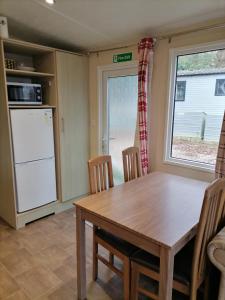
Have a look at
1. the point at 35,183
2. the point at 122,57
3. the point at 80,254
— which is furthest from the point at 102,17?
the point at 80,254

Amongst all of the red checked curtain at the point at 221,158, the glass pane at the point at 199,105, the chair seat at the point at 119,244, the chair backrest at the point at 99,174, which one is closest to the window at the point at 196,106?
the glass pane at the point at 199,105

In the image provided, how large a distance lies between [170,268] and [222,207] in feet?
1.90

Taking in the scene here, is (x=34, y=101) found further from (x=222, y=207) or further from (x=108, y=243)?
(x=222, y=207)

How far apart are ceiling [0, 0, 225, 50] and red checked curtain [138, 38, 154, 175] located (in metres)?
0.18

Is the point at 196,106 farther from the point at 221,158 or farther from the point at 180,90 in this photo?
the point at 221,158

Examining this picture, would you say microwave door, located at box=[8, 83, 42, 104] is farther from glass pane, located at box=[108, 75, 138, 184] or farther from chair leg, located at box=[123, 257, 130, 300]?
chair leg, located at box=[123, 257, 130, 300]

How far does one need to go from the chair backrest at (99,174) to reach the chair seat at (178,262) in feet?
2.10

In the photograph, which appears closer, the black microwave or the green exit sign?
the black microwave

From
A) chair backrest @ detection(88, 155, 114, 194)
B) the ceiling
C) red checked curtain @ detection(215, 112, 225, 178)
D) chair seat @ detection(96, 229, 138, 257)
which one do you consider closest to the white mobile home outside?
red checked curtain @ detection(215, 112, 225, 178)

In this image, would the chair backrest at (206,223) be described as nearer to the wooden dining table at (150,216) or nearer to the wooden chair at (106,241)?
the wooden dining table at (150,216)

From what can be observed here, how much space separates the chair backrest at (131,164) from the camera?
228 centimetres

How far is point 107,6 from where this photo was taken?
203 cm

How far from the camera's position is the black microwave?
2586 mm

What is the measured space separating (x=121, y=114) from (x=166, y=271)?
234cm
